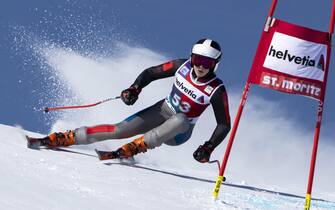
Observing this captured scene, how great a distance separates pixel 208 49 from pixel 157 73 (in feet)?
2.74

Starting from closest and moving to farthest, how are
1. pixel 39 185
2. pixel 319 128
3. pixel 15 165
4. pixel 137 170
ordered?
pixel 39 185 < pixel 15 165 < pixel 319 128 < pixel 137 170

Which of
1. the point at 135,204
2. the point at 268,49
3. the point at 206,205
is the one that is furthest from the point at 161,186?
the point at 268,49

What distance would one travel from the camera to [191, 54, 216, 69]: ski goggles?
6.01 m

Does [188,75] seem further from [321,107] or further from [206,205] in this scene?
[206,205]

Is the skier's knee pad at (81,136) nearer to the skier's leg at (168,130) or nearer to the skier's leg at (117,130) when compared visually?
the skier's leg at (117,130)

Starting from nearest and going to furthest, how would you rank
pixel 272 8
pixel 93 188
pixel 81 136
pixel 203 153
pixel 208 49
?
pixel 93 188 < pixel 272 8 < pixel 203 153 < pixel 208 49 < pixel 81 136

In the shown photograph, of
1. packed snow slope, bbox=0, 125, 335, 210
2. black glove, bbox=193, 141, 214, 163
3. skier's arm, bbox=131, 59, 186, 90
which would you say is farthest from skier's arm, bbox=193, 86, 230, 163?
skier's arm, bbox=131, 59, 186, 90

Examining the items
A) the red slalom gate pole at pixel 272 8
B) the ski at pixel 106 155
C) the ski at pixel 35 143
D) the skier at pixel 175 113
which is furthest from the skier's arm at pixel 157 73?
the red slalom gate pole at pixel 272 8

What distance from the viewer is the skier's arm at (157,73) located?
648 centimetres

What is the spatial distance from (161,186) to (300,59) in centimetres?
159

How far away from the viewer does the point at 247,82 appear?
198 inches

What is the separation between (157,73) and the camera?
6.59 metres

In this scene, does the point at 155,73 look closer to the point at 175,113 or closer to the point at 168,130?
the point at 175,113

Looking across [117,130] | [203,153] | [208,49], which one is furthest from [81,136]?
[208,49]
